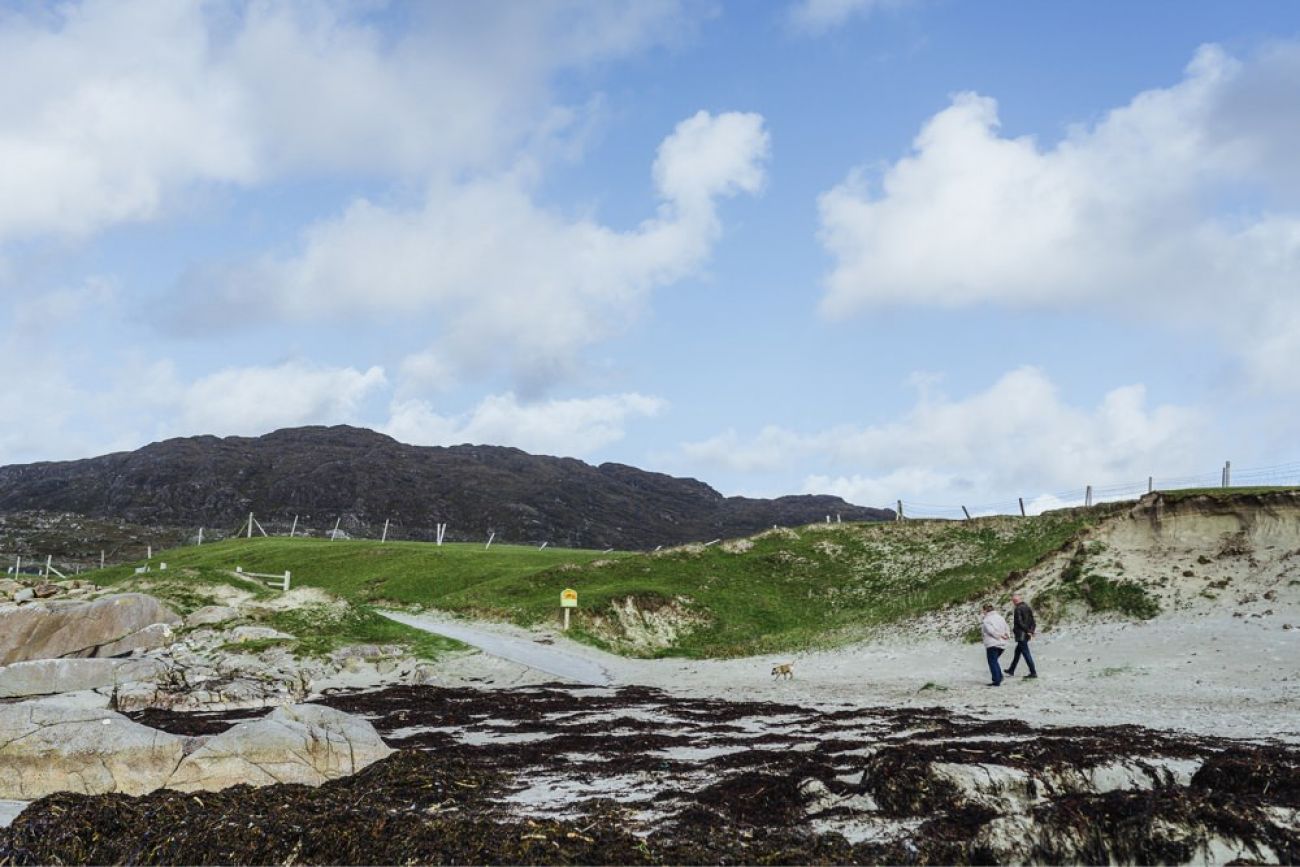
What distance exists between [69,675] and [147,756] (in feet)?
60.9

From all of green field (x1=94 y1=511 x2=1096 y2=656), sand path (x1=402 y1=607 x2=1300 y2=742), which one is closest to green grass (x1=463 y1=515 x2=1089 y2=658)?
green field (x1=94 y1=511 x2=1096 y2=656)

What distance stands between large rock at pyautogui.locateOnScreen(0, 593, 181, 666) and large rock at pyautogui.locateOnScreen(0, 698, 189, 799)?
2282 cm

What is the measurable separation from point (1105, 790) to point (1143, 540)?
3187 centimetres

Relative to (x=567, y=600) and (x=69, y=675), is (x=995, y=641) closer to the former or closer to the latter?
(x=567, y=600)

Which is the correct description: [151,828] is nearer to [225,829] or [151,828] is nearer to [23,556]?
[225,829]

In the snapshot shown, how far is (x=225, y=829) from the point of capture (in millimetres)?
11164

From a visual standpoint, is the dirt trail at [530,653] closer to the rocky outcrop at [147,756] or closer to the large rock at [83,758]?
the rocky outcrop at [147,756]

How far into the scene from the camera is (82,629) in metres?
36.3

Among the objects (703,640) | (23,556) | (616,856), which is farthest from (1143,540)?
(23,556)

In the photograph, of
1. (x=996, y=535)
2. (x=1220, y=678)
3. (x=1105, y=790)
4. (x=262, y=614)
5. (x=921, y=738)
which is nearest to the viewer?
(x=1105, y=790)

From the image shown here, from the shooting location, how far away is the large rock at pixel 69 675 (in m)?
28.7

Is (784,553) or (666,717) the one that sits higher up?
(784,553)

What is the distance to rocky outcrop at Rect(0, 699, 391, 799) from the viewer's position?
47.9ft

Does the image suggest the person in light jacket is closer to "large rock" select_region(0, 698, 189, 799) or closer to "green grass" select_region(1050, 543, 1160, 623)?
"green grass" select_region(1050, 543, 1160, 623)
